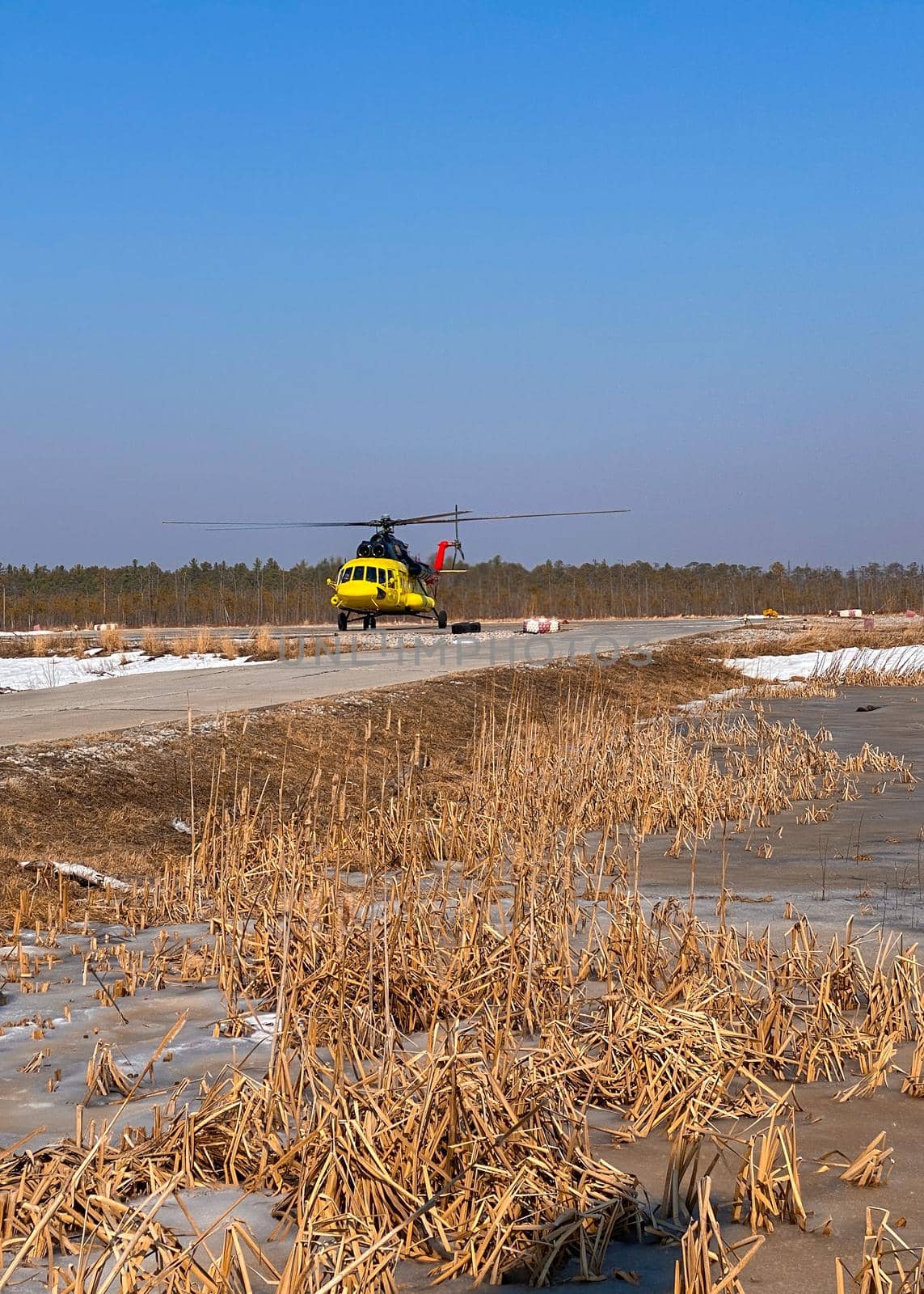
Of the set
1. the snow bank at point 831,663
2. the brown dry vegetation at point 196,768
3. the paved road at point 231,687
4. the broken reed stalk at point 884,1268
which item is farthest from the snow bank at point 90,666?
the broken reed stalk at point 884,1268

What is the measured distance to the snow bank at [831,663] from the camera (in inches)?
1173

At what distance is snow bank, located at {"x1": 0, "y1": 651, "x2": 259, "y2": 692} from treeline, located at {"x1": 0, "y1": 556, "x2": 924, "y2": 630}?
36489 millimetres

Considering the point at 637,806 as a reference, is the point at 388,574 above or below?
above

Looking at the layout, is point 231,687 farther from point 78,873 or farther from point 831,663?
point 831,663

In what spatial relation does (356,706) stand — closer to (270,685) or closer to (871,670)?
(270,685)

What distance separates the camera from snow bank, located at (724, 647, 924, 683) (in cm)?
2980

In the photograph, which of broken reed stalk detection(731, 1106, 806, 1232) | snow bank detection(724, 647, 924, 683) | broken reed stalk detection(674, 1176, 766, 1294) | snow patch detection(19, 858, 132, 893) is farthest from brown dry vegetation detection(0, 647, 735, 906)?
snow bank detection(724, 647, 924, 683)

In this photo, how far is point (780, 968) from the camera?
5.88m

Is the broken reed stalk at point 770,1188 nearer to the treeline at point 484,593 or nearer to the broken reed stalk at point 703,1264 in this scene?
the broken reed stalk at point 703,1264

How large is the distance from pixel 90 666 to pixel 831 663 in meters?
17.5

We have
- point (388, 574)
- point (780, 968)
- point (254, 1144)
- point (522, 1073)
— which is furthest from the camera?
point (388, 574)

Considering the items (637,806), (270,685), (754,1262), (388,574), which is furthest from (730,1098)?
(388,574)

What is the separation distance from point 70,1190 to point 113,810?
7.65 m

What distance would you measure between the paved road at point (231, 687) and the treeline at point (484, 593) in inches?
1538
